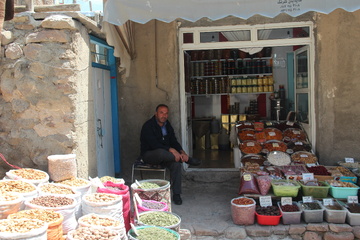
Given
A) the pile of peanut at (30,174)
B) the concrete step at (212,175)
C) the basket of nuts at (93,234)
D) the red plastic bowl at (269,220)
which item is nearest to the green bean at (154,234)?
the basket of nuts at (93,234)

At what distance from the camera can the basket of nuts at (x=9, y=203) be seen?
3.07 metres

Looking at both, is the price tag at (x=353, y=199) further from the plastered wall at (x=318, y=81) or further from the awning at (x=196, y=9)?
the awning at (x=196, y=9)

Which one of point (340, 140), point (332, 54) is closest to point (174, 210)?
point (340, 140)

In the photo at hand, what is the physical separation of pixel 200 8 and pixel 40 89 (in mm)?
2336

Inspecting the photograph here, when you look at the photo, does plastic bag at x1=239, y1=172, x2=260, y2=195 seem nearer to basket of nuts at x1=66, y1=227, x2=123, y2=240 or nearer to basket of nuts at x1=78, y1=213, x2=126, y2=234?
basket of nuts at x1=78, y1=213, x2=126, y2=234

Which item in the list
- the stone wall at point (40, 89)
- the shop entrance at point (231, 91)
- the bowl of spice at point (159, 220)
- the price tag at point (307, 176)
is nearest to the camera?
the bowl of spice at point (159, 220)

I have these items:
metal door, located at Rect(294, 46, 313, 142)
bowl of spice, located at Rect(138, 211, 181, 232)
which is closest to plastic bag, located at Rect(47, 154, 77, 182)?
bowl of spice, located at Rect(138, 211, 181, 232)

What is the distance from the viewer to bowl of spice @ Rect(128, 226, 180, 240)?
3.18 metres

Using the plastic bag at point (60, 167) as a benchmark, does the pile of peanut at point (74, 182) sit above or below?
below

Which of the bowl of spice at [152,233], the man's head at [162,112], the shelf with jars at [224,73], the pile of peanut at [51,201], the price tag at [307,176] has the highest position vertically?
the shelf with jars at [224,73]

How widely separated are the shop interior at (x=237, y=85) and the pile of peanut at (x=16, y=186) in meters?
5.87

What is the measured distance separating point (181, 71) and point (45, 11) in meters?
2.43

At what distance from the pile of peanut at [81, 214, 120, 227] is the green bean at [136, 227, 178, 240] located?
0.23 metres

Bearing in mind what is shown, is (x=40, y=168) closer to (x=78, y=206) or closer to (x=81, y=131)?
(x=81, y=131)
